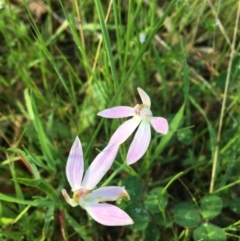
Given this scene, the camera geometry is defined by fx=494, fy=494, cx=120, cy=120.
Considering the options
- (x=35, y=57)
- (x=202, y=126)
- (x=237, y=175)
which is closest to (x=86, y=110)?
(x=35, y=57)

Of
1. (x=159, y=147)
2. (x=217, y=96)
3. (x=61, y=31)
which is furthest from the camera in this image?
(x=61, y=31)

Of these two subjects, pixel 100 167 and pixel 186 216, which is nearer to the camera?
pixel 100 167

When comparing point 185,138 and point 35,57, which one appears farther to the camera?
point 35,57

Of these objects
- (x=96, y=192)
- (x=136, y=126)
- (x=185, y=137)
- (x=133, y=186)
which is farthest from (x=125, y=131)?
(x=185, y=137)

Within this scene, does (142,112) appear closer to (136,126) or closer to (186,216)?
(136,126)

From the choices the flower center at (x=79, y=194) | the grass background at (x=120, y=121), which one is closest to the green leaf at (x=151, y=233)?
the grass background at (x=120, y=121)

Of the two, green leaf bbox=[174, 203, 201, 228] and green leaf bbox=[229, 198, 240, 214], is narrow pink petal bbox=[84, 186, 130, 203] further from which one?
green leaf bbox=[229, 198, 240, 214]

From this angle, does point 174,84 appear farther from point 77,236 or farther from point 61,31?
point 77,236
